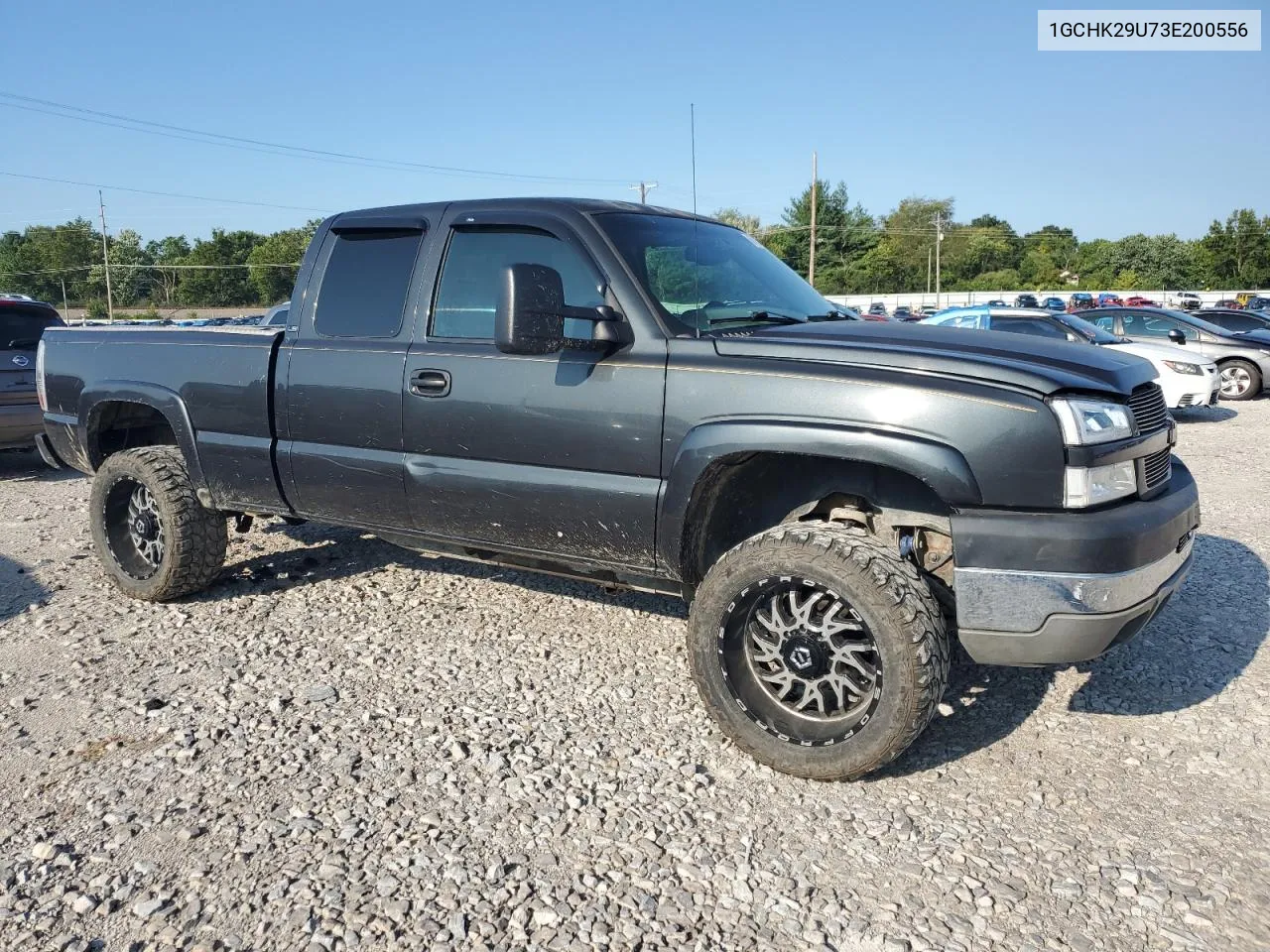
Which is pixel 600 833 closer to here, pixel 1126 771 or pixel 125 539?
pixel 1126 771

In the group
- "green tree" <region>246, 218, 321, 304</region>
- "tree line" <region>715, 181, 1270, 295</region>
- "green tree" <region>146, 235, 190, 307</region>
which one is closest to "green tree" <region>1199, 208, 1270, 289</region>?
"tree line" <region>715, 181, 1270, 295</region>

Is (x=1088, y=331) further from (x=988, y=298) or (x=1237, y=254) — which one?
(x=1237, y=254)

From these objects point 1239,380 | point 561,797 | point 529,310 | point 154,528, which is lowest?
point 561,797

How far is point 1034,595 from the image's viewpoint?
284 cm

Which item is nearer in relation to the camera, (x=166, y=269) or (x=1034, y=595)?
(x=1034, y=595)

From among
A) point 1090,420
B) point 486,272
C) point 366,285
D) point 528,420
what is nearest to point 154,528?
point 366,285

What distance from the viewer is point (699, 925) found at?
2430 mm

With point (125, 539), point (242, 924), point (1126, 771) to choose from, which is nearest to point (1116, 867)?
point (1126, 771)

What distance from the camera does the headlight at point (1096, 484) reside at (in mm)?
2814

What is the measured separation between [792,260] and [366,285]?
60.3m

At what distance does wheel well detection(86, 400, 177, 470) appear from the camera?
Answer: 17.0 ft

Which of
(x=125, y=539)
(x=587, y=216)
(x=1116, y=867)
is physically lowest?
(x=1116, y=867)

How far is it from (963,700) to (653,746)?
134 cm

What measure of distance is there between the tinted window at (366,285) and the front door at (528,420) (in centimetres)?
23
